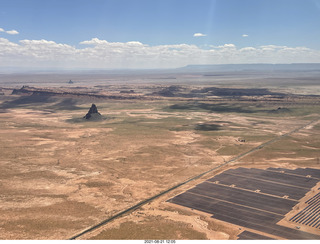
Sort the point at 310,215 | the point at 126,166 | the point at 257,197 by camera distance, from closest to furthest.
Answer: the point at 310,215 → the point at 257,197 → the point at 126,166

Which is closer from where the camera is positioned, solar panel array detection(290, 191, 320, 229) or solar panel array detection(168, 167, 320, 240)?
solar panel array detection(290, 191, 320, 229)

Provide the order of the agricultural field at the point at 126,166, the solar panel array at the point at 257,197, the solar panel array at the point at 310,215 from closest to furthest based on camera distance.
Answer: the solar panel array at the point at 310,215 < the agricultural field at the point at 126,166 < the solar panel array at the point at 257,197

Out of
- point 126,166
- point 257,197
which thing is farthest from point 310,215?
point 126,166

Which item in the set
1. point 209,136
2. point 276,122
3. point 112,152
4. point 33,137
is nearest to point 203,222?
point 112,152

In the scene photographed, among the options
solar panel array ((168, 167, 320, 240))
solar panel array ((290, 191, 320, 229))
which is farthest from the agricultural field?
solar panel array ((290, 191, 320, 229))

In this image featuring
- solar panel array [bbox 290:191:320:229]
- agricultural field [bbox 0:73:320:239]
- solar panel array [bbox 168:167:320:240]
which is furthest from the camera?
solar panel array [bbox 168:167:320:240]

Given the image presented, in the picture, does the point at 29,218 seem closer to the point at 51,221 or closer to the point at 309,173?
the point at 51,221

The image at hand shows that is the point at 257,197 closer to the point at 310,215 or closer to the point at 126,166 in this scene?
the point at 310,215

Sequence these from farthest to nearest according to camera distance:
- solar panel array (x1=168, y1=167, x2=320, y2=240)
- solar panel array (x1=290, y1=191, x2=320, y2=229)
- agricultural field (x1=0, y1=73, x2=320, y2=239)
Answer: solar panel array (x1=168, y1=167, x2=320, y2=240)
agricultural field (x1=0, y1=73, x2=320, y2=239)
solar panel array (x1=290, y1=191, x2=320, y2=229)

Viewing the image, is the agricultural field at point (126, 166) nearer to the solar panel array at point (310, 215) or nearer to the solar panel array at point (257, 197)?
the solar panel array at point (257, 197)

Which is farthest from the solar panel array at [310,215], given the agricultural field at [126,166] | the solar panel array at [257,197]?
the agricultural field at [126,166]

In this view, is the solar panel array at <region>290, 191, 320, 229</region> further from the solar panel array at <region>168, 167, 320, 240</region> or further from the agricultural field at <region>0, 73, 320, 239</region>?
the agricultural field at <region>0, 73, 320, 239</region>
